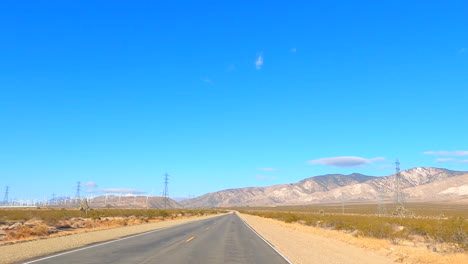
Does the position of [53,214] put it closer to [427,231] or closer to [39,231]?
[39,231]

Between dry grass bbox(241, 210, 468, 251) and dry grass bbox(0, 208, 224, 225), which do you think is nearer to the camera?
dry grass bbox(241, 210, 468, 251)

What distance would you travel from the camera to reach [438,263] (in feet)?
50.2

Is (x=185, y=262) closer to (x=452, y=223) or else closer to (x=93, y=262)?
(x=93, y=262)

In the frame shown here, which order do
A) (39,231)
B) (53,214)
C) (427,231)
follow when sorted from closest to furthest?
1. (427,231)
2. (39,231)
3. (53,214)

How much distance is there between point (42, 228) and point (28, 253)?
13592 millimetres

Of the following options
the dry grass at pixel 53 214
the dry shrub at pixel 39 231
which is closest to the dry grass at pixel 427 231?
the dry shrub at pixel 39 231

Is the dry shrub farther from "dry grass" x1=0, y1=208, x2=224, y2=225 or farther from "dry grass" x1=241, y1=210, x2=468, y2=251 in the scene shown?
"dry grass" x1=241, y1=210, x2=468, y2=251

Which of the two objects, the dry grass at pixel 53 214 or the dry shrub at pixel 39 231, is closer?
the dry shrub at pixel 39 231

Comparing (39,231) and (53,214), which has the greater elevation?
(39,231)

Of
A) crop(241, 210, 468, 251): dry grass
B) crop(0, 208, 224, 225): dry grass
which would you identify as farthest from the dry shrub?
crop(241, 210, 468, 251): dry grass

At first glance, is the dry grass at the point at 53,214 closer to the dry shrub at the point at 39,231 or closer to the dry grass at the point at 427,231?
the dry shrub at the point at 39,231

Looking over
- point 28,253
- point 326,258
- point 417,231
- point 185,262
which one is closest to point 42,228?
point 28,253

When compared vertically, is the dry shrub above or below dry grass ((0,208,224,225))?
above

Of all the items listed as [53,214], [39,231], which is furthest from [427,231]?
[53,214]
